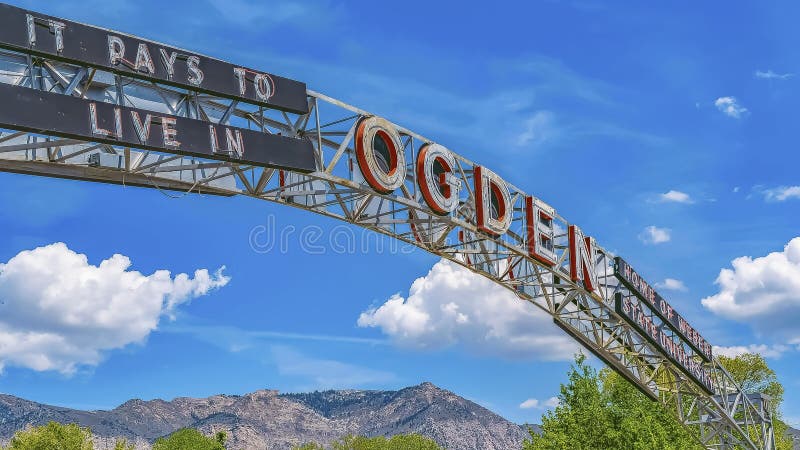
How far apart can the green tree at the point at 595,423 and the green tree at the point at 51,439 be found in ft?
133

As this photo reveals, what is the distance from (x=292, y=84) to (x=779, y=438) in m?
53.3

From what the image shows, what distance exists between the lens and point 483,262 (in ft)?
88.6

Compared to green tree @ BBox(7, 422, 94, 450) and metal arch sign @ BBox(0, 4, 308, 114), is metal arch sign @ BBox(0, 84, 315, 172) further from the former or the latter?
green tree @ BBox(7, 422, 94, 450)

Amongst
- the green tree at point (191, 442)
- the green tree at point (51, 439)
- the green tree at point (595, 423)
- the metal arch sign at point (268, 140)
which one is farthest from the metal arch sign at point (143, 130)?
the green tree at point (191, 442)

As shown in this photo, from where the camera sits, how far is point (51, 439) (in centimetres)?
6450

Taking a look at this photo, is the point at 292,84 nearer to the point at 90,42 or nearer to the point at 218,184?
the point at 218,184

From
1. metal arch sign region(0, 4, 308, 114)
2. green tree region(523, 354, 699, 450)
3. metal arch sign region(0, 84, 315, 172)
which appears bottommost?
green tree region(523, 354, 699, 450)

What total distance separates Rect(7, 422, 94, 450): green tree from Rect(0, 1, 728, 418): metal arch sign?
4796cm

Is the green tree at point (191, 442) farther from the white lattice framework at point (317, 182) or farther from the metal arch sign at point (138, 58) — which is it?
the metal arch sign at point (138, 58)

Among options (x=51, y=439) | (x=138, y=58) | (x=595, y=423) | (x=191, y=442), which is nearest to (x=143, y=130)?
(x=138, y=58)

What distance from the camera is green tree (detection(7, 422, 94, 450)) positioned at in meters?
63.7

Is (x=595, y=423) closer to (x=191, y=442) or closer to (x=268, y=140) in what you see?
(x=268, y=140)

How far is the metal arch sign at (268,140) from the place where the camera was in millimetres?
16328

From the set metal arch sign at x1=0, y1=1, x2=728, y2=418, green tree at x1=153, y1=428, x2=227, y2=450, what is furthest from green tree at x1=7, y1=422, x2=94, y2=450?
metal arch sign at x1=0, y1=1, x2=728, y2=418
